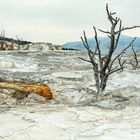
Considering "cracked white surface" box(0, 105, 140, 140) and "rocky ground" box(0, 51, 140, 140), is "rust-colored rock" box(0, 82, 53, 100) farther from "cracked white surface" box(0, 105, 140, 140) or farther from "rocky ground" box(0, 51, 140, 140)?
"cracked white surface" box(0, 105, 140, 140)

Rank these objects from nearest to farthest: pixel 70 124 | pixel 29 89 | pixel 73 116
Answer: pixel 70 124
pixel 73 116
pixel 29 89

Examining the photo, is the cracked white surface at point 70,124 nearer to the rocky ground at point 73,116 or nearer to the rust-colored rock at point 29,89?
the rocky ground at point 73,116

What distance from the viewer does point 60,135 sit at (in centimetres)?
545

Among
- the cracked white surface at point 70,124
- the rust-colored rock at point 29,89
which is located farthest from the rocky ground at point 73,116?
the rust-colored rock at point 29,89

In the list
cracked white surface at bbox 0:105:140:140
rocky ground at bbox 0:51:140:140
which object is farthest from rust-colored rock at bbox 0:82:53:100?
cracked white surface at bbox 0:105:140:140

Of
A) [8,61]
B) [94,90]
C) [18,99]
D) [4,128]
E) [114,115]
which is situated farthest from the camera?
[8,61]

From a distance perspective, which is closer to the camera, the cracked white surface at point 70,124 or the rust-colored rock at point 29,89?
the cracked white surface at point 70,124

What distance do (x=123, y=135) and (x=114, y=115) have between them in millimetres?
1191

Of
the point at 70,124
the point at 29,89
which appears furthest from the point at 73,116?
the point at 29,89

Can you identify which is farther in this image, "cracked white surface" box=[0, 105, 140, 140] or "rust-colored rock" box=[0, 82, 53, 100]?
"rust-colored rock" box=[0, 82, 53, 100]

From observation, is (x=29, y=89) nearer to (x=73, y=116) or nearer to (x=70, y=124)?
(x=73, y=116)

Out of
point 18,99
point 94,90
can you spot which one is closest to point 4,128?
point 18,99

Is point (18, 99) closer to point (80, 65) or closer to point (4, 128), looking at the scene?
point (4, 128)

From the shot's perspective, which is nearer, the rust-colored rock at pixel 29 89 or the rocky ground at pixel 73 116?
the rocky ground at pixel 73 116
